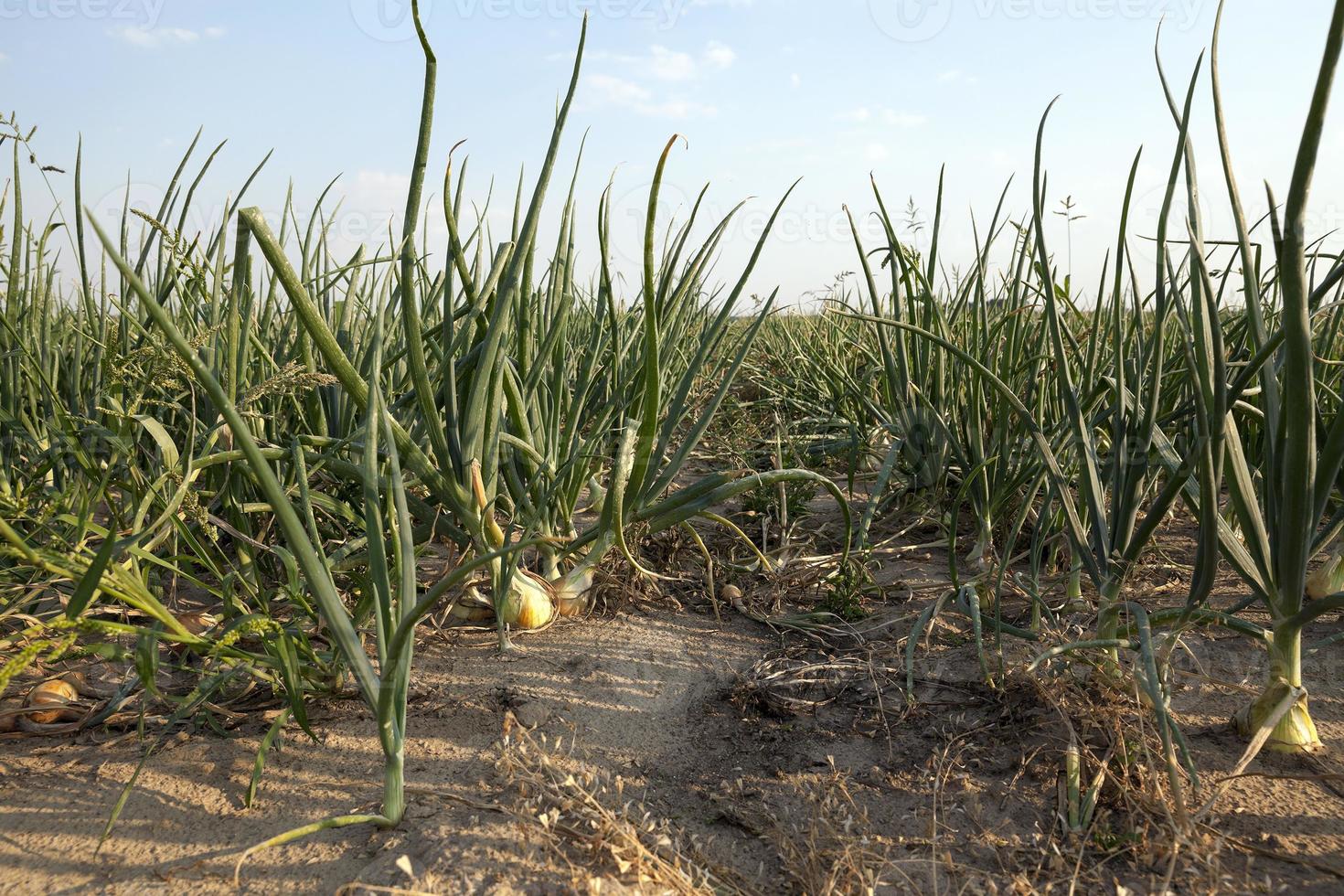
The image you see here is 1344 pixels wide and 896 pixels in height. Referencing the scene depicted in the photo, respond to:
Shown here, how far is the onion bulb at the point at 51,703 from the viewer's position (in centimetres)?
114

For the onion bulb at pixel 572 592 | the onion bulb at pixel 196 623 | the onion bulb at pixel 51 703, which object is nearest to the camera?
the onion bulb at pixel 51 703

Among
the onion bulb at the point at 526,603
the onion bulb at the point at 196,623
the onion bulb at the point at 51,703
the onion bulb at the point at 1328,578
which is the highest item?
the onion bulb at the point at 1328,578

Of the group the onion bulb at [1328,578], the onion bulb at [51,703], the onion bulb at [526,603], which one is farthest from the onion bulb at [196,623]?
the onion bulb at [1328,578]

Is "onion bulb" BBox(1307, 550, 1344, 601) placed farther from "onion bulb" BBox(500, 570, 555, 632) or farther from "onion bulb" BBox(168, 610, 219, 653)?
"onion bulb" BBox(168, 610, 219, 653)

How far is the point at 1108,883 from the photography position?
880 millimetres

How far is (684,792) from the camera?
1.07 meters

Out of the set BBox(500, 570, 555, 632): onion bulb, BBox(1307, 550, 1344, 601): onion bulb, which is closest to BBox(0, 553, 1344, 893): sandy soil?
BBox(500, 570, 555, 632): onion bulb

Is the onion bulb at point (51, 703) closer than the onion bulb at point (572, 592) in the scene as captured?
Yes

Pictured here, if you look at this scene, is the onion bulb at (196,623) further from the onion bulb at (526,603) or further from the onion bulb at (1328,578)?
the onion bulb at (1328,578)

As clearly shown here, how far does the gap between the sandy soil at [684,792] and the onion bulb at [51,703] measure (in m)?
0.05

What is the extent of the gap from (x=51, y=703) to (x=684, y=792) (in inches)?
33.6

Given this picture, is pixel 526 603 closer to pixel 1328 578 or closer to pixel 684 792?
pixel 684 792

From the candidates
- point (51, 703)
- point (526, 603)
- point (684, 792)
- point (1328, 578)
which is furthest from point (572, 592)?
point (1328, 578)

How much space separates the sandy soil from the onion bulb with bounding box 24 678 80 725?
47 millimetres
